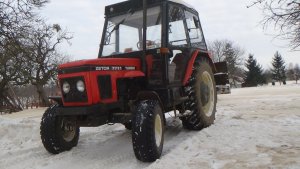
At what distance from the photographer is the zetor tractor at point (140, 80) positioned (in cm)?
629

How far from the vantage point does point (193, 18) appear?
338 inches

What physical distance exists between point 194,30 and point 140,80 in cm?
195

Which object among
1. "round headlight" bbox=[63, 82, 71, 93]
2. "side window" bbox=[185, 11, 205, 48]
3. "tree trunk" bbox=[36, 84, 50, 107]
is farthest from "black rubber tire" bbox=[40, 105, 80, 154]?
"tree trunk" bbox=[36, 84, 50, 107]

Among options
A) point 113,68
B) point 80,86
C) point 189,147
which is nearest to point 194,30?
point 113,68

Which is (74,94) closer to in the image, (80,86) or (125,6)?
(80,86)

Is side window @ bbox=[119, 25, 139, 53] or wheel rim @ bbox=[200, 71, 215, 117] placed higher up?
side window @ bbox=[119, 25, 139, 53]

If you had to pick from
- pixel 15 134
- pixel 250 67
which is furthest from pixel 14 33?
pixel 250 67

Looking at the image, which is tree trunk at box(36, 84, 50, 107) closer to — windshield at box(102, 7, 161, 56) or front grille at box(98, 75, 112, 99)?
windshield at box(102, 7, 161, 56)

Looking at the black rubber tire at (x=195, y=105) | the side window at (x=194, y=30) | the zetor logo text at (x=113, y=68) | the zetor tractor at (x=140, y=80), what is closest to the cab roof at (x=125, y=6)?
the zetor tractor at (x=140, y=80)

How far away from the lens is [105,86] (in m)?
6.49

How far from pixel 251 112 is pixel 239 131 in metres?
3.21

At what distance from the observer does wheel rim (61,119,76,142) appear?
7.56 meters

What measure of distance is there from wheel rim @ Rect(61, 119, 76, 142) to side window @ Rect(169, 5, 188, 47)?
2.42 meters

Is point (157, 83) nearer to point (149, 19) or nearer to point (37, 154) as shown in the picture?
point (149, 19)
